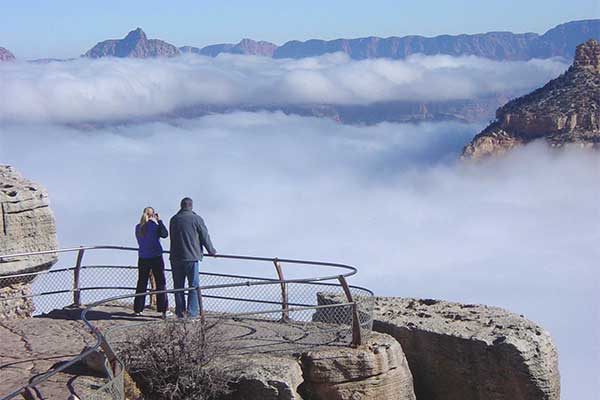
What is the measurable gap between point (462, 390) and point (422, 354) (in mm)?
688

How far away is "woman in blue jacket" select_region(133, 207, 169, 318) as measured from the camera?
41.5 feet

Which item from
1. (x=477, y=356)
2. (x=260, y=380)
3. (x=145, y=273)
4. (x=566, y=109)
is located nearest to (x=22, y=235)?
(x=145, y=273)

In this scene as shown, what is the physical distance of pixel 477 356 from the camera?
475 inches

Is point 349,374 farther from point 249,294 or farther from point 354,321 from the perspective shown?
point 249,294

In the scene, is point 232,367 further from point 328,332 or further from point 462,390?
point 462,390

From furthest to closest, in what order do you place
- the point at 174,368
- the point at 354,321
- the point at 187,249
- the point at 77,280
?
the point at 77,280, the point at 187,249, the point at 354,321, the point at 174,368

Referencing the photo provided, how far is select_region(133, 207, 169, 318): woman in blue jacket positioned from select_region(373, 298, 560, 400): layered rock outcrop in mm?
2976

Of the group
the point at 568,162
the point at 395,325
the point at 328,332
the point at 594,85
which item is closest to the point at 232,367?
the point at 328,332

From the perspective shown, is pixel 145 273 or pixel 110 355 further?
pixel 145 273

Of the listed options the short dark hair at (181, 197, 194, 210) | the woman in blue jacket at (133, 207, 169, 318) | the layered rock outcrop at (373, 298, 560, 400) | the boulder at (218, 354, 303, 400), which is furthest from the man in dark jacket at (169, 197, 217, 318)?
the layered rock outcrop at (373, 298, 560, 400)

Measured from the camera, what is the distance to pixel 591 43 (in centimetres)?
10844

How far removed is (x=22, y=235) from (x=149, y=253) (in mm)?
2723

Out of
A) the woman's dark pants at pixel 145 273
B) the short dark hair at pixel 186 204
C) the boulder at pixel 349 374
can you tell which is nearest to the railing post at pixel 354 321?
the boulder at pixel 349 374

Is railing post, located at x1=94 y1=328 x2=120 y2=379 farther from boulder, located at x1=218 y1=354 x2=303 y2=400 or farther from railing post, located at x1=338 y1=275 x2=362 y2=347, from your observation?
railing post, located at x1=338 y1=275 x2=362 y2=347
